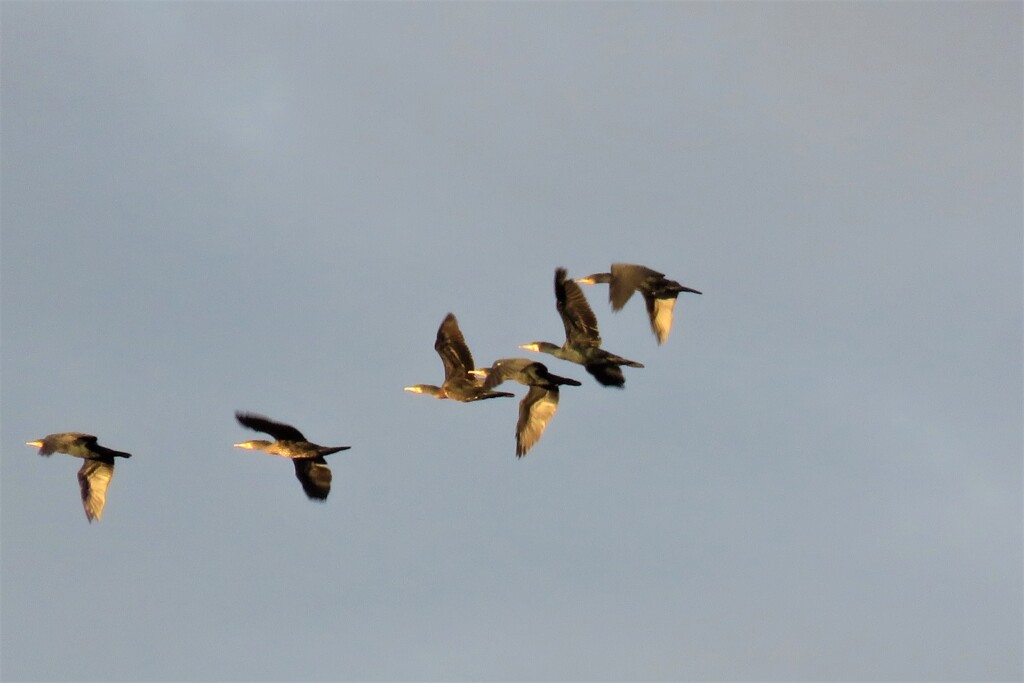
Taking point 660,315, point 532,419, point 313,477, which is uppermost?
point 660,315

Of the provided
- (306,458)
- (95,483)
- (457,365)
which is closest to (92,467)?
(95,483)

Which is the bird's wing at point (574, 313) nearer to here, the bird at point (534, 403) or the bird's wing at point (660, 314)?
the bird at point (534, 403)

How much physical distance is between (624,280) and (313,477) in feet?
30.2

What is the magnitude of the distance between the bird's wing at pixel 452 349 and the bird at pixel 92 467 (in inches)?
344

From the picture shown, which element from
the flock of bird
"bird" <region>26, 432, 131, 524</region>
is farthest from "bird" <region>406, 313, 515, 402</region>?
"bird" <region>26, 432, 131, 524</region>

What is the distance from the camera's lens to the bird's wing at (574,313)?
133 ft

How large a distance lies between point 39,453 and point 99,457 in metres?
2.00

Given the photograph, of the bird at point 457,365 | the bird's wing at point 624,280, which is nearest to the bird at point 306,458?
A: the bird at point 457,365

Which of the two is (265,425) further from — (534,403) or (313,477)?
(534,403)

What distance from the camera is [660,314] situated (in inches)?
1768

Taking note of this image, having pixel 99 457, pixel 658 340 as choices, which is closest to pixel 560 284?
pixel 658 340

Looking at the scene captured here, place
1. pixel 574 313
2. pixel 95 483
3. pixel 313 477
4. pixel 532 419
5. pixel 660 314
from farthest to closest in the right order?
pixel 95 483
pixel 660 314
pixel 532 419
pixel 313 477
pixel 574 313

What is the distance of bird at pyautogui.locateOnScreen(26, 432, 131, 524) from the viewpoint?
147ft

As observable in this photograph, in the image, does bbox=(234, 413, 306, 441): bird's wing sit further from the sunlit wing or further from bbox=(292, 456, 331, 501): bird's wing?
the sunlit wing
